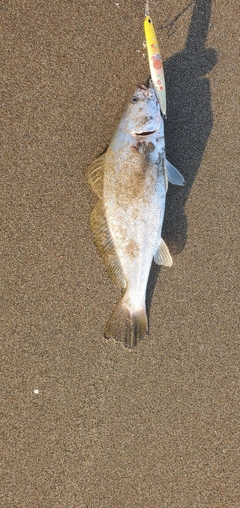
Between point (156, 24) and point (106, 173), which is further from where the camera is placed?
point (156, 24)

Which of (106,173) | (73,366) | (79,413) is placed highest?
(106,173)

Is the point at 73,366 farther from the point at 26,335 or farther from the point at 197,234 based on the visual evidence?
the point at 197,234

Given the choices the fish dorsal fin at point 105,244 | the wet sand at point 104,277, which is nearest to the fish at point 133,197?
the fish dorsal fin at point 105,244

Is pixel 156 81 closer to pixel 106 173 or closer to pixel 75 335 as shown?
pixel 106 173

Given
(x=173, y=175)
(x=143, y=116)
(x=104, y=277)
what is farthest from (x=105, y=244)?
(x=143, y=116)

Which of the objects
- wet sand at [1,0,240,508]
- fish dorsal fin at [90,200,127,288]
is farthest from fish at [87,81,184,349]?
wet sand at [1,0,240,508]

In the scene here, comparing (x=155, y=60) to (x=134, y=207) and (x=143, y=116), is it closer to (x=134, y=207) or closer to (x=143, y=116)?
(x=143, y=116)

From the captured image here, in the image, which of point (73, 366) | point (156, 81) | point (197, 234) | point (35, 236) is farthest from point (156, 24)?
point (73, 366)

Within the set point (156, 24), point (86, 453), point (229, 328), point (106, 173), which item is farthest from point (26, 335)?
point (156, 24)

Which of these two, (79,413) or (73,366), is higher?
(73,366)
